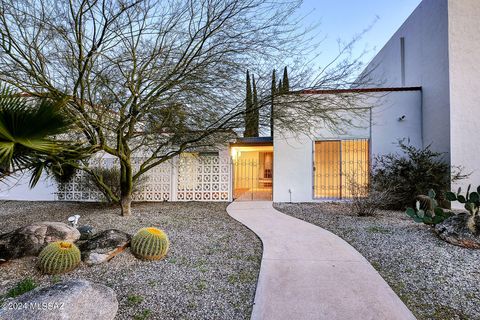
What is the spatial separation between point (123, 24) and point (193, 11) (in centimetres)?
154

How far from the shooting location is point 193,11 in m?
5.70

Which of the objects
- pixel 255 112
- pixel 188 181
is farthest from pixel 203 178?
pixel 255 112

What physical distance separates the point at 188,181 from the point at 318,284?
7.86 metres

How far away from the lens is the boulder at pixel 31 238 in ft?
12.9

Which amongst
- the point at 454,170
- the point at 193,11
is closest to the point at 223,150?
the point at 193,11

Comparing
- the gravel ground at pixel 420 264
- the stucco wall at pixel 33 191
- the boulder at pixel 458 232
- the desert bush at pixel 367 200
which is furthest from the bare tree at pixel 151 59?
the stucco wall at pixel 33 191

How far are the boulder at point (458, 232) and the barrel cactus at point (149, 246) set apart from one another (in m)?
5.10

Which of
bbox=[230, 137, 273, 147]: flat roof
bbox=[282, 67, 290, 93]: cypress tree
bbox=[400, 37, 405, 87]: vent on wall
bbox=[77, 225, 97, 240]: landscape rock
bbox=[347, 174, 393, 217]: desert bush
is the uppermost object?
bbox=[400, 37, 405, 87]: vent on wall

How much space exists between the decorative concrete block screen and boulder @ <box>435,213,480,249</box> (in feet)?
23.2

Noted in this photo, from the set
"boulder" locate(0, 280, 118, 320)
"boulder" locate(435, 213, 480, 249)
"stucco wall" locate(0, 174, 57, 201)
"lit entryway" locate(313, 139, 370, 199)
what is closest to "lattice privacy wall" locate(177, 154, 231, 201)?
"lit entryway" locate(313, 139, 370, 199)

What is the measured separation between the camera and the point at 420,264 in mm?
3832

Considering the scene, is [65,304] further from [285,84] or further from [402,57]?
[402,57]

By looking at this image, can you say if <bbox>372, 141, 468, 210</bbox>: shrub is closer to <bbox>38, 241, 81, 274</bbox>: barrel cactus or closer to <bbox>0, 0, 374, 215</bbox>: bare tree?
<bbox>0, 0, 374, 215</bbox>: bare tree

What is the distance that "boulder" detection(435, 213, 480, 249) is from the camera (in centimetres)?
439
